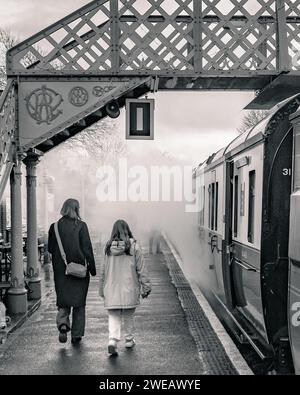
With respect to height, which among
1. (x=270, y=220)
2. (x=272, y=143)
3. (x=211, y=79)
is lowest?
(x=270, y=220)

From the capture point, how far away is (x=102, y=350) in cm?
798

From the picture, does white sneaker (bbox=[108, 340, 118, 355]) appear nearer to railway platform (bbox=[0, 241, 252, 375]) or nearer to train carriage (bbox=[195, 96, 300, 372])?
railway platform (bbox=[0, 241, 252, 375])

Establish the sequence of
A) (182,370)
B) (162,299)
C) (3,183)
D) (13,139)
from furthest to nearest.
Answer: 1. (162,299)
2. (13,139)
3. (3,183)
4. (182,370)

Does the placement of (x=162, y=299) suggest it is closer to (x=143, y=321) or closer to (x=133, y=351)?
(x=143, y=321)

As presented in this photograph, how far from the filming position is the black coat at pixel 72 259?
8.16 meters

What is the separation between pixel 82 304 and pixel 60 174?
4416 cm

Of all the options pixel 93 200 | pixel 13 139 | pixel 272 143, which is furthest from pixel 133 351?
pixel 93 200

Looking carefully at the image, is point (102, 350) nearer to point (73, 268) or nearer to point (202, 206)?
point (73, 268)

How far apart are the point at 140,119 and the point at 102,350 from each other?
13.4ft

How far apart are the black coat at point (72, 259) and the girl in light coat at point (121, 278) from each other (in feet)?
1.33

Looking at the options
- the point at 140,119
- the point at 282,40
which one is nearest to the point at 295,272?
the point at 140,119

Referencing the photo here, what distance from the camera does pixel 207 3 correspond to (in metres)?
10.4

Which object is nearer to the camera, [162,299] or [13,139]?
[13,139]

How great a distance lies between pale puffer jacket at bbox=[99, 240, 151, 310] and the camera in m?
7.77
